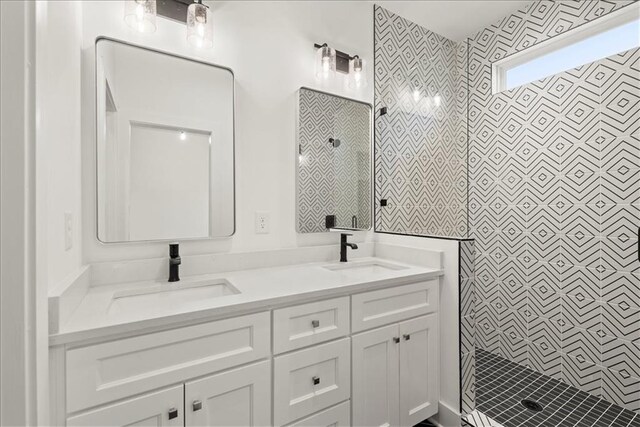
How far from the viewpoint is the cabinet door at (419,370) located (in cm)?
154

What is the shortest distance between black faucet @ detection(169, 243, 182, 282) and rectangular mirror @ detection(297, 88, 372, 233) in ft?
2.27

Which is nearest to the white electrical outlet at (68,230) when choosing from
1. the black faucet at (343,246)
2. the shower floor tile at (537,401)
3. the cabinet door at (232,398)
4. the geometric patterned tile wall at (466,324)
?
the cabinet door at (232,398)

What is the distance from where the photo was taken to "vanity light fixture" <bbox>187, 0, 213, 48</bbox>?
150cm

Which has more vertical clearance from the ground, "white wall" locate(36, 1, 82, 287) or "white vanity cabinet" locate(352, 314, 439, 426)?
"white wall" locate(36, 1, 82, 287)

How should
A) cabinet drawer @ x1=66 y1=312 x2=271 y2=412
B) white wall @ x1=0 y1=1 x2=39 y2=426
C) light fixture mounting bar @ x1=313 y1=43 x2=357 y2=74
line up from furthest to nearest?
light fixture mounting bar @ x1=313 y1=43 x2=357 y2=74, cabinet drawer @ x1=66 y1=312 x2=271 y2=412, white wall @ x1=0 y1=1 x2=39 y2=426

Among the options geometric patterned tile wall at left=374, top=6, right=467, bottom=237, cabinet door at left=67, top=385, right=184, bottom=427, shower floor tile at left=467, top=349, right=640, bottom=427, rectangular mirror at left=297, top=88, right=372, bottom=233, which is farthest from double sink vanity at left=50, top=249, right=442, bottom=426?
geometric patterned tile wall at left=374, top=6, right=467, bottom=237

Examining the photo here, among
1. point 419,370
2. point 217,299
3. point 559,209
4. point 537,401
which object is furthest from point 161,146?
point 537,401

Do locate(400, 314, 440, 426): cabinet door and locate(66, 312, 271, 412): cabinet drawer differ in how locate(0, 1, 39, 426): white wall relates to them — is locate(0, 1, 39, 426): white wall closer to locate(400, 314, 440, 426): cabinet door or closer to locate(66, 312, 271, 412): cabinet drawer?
locate(66, 312, 271, 412): cabinet drawer

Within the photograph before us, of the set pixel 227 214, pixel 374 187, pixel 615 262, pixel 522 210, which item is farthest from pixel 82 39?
pixel 615 262

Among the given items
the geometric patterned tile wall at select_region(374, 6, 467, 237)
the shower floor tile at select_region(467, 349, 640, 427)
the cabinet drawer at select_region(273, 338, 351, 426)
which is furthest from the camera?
the geometric patterned tile wall at select_region(374, 6, 467, 237)

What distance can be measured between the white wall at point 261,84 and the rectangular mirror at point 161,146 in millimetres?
59

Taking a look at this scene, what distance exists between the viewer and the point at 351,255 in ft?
6.74

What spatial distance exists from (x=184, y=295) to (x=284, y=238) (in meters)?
0.64

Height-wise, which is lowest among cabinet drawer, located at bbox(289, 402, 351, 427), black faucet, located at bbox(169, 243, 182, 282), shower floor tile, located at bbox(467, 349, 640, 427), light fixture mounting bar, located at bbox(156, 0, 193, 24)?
shower floor tile, located at bbox(467, 349, 640, 427)
